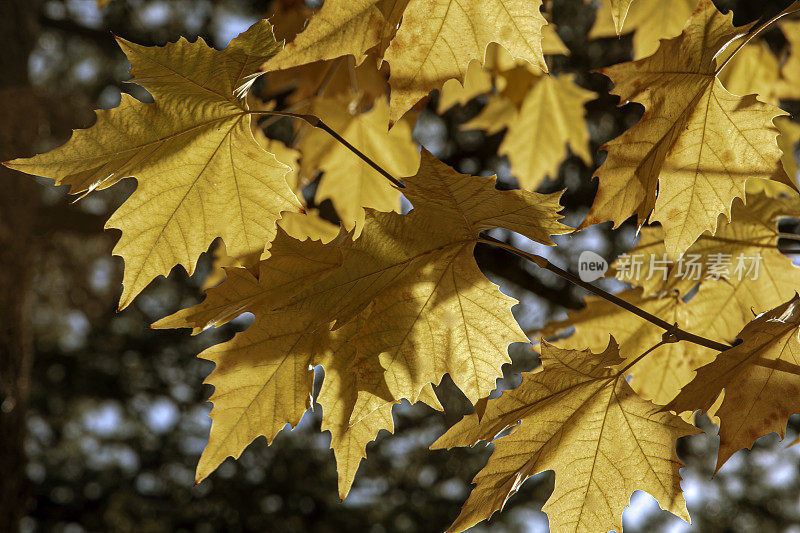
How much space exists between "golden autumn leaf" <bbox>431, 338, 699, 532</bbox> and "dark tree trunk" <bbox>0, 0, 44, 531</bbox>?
169 centimetres

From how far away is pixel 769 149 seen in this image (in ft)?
1.91

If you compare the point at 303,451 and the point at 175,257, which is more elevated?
the point at 175,257

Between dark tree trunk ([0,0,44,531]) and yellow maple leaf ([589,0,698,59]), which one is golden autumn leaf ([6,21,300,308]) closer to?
yellow maple leaf ([589,0,698,59])

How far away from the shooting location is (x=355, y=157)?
1.29 m

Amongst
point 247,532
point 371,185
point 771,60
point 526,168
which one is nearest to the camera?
point 371,185

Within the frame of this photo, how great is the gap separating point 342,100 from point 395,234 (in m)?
0.80

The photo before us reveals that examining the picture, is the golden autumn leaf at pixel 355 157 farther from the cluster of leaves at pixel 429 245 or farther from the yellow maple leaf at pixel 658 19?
the cluster of leaves at pixel 429 245

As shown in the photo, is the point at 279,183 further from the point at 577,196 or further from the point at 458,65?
the point at 577,196

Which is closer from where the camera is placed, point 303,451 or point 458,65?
point 458,65

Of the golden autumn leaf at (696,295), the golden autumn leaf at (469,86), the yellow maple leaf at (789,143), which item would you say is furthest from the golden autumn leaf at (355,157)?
the yellow maple leaf at (789,143)

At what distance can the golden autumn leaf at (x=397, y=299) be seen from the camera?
545mm

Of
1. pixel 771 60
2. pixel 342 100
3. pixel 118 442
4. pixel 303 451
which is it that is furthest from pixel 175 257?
pixel 118 442

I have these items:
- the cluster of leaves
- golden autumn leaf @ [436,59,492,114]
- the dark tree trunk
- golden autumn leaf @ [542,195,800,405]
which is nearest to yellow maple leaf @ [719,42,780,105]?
golden autumn leaf @ [436,59,492,114]

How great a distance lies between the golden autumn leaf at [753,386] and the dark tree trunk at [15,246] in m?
1.87
